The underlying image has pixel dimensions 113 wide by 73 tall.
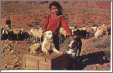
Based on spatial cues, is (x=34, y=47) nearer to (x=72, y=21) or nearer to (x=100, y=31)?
(x=72, y=21)

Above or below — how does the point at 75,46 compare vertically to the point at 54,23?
below

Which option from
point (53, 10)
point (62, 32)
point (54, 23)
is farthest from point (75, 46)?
point (53, 10)

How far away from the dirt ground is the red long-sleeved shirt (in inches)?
2.0

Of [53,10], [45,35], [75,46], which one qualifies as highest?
[53,10]

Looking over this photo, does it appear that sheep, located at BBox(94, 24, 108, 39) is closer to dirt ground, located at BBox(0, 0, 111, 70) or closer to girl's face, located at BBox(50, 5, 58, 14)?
dirt ground, located at BBox(0, 0, 111, 70)

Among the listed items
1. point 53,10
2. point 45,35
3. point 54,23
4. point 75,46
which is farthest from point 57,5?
point 75,46

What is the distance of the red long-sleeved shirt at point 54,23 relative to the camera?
3197 mm

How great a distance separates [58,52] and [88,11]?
0.46 metres

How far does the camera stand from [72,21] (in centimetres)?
321

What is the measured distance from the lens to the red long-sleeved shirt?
3.20 meters

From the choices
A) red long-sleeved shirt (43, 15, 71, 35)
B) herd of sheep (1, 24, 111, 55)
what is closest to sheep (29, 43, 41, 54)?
Result: herd of sheep (1, 24, 111, 55)

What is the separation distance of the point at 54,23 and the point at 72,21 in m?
0.16

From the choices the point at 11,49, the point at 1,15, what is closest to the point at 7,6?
the point at 1,15

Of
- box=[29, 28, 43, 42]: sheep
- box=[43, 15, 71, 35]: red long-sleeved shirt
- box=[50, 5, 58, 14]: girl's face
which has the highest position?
box=[50, 5, 58, 14]: girl's face
